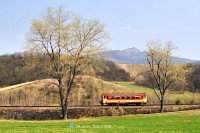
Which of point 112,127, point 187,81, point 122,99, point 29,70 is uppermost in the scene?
point 29,70

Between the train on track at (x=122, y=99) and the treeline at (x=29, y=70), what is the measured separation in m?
4.15

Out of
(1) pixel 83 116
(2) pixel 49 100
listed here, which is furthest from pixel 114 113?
(2) pixel 49 100

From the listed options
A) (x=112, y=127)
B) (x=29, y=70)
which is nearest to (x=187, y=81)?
(x=29, y=70)

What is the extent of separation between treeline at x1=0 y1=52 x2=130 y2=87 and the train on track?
415 cm

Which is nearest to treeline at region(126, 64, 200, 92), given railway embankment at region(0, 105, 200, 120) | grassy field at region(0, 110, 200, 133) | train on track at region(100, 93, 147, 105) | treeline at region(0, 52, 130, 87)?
treeline at region(0, 52, 130, 87)

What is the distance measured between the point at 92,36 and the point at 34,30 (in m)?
7.32

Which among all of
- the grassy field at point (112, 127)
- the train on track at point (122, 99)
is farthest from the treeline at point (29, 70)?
the grassy field at point (112, 127)

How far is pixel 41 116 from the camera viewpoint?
5066cm

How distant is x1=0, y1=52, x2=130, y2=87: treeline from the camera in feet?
152

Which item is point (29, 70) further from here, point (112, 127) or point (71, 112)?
point (112, 127)

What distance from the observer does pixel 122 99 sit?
62.0m

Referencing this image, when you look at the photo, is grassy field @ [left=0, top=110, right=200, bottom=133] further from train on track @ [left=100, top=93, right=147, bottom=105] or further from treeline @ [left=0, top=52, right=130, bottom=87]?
train on track @ [left=100, top=93, right=147, bottom=105]

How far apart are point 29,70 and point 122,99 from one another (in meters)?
20.4

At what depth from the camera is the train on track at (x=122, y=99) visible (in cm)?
6181
